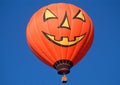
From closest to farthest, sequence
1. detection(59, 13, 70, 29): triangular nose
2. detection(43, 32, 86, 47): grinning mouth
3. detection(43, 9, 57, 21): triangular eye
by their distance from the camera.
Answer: detection(43, 32, 86, 47): grinning mouth < detection(59, 13, 70, 29): triangular nose < detection(43, 9, 57, 21): triangular eye

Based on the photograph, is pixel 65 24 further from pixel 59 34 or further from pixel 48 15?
pixel 48 15

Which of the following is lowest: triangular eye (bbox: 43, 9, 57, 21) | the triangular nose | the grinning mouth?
the grinning mouth

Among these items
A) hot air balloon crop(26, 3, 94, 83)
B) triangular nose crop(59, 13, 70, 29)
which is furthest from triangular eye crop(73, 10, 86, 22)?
triangular nose crop(59, 13, 70, 29)

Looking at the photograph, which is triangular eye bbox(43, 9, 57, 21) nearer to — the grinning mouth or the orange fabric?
the orange fabric

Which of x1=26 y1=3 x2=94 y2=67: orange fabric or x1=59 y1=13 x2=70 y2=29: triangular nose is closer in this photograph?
x1=26 y1=3 x2=94 y2=67: orange fabric

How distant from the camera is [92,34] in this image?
37312 millimetres

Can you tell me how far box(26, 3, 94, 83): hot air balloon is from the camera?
35.7m

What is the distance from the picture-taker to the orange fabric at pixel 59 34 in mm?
35688

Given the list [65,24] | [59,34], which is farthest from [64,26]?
[59,34]

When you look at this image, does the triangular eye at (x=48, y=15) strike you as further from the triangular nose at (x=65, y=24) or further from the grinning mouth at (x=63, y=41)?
the grinning mouth at (x=63, y=41)

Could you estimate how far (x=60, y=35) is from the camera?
117ft

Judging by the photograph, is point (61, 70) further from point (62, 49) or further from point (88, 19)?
Answer: point (88, 19)

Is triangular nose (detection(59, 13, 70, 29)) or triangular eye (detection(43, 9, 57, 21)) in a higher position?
triangular eye (detection(43, 9, 57, 21))

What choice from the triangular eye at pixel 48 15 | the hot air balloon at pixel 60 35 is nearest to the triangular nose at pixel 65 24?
the hot air balloon at pixel 60 35
